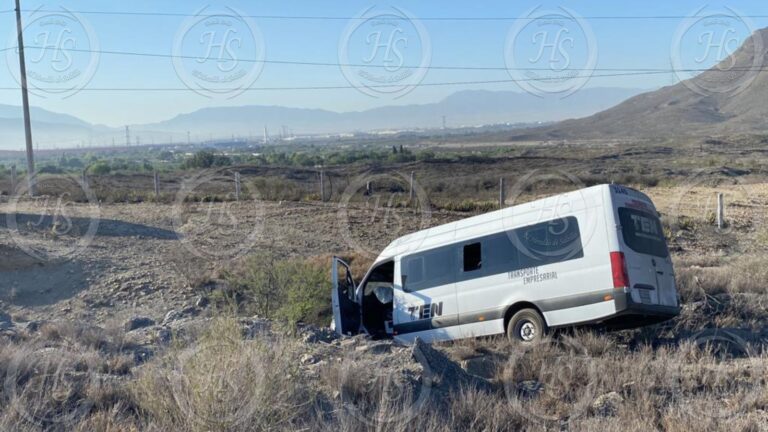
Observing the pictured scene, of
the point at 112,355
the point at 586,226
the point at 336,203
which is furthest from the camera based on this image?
the point at 336,203

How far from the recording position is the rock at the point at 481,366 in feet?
27.9

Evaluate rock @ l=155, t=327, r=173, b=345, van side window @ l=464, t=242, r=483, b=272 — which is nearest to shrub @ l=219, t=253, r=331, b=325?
rock @ l=155, t=327, r=173, b=345

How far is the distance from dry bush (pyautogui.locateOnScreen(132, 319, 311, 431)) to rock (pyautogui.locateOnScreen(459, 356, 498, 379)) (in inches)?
116

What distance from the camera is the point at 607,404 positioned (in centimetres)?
654

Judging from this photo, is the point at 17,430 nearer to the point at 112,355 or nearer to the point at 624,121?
the point at 112,355

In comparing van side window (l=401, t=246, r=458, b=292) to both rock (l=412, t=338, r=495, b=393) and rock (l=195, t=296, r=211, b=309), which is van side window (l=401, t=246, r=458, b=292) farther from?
rock (l=195, t=296, r=211, b=309)

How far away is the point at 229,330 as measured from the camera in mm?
6344

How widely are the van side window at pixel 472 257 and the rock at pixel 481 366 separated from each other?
6.88 feet

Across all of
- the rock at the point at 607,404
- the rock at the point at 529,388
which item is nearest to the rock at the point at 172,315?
the rock at the point at 529,388

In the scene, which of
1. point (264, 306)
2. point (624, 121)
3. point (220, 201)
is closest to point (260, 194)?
point (220, 201)

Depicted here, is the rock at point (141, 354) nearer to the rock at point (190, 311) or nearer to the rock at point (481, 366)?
the rock at point (481, 366)

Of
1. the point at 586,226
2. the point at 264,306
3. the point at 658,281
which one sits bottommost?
the point at 264,306

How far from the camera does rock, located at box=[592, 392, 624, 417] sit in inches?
249

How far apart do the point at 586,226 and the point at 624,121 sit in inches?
6959
